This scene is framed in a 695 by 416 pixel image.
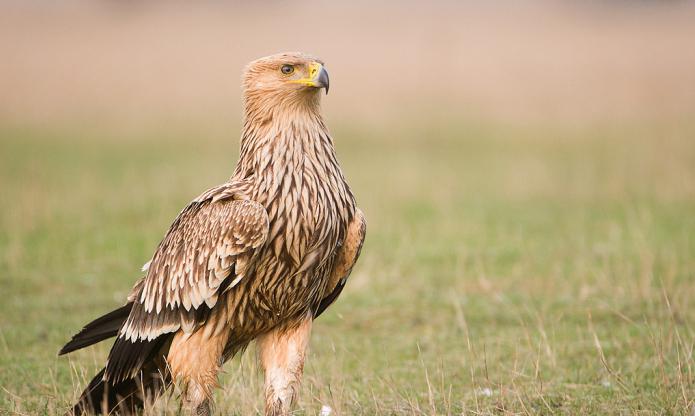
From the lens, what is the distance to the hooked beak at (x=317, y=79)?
5.69 m

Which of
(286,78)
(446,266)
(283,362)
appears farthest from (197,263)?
(446,266)

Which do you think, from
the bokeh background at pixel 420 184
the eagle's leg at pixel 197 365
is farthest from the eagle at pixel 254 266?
the bokeh background at pixel 420 184

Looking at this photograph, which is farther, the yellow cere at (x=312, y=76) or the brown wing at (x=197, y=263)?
the yellow cere at (x=312, y=76)

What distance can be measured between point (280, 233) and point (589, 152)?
45.0 ft

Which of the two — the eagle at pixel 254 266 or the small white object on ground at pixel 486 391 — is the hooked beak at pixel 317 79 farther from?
the small white object on ground at pixel 486 391

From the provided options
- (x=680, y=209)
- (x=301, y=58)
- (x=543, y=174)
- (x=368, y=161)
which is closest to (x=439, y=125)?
(x=368, y=161)

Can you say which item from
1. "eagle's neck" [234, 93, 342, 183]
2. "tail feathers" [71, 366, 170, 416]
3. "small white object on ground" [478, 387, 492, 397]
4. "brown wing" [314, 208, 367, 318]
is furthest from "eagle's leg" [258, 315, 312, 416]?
"small white object on ground" [478, 387, 492, 397]

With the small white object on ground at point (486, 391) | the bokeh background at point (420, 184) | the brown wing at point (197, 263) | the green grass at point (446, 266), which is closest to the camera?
the brown wing at point (197, 263)

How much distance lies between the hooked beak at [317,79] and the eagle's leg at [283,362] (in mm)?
1296

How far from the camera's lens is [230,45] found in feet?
93.1

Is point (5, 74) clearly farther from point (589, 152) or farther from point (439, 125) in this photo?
point (589, 152)

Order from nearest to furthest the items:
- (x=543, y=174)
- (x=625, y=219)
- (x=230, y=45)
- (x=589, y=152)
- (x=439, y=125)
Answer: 1. (x=625, y=219)
2. (x=543, y=174)
3. (x=589, y=152)
4. (x=439, y=125)
5. (x=230, y=45)

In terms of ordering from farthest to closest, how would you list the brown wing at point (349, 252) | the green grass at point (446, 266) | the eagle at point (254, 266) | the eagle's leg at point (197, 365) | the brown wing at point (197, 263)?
the green grass at point (446, 266), the brown wing at point (349, 252), the eagle's leg at point (197, 365), the eagle at point (254, 266), the brown wing at point (197, 263)

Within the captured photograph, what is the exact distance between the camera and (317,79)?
5.71m
